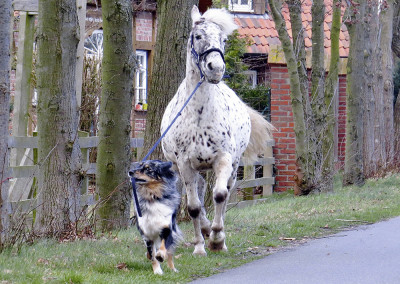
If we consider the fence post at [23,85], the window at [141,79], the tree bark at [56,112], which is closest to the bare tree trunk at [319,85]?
the fence post at [23,85]

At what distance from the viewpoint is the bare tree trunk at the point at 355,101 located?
1781cm

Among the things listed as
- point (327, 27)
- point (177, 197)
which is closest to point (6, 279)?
point (177, 197)

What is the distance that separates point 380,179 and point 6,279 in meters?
14.9

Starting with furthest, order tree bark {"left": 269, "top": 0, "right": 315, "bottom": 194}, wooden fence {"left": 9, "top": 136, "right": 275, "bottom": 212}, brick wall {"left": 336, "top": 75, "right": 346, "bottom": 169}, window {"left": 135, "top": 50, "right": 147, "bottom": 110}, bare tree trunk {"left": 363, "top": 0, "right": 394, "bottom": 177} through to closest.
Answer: window {"left": 135, "top": 50, "right": 147, "bottom": 110}, brick wall {"left": 336, "top": 75, "right": 346, "bottom": 169}, bare tree trunk {"left": 363, "top": 0, "right": 394, "bottom": 177}, tree bark {"left": 269, "top": 0, "right": 315, "bottom": 194}, wooden fence {"left": 9, "top": 136, "right": 275, "bottom": 212}

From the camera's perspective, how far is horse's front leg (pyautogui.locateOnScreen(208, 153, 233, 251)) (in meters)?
8.39

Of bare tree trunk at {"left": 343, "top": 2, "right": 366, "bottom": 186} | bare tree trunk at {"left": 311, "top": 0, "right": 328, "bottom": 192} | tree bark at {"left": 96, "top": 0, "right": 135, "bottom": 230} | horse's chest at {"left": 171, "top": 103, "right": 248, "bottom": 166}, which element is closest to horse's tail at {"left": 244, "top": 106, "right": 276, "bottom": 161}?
tree bark at {"left": 96, "top": 0, "right": 135, "bottom": 230}

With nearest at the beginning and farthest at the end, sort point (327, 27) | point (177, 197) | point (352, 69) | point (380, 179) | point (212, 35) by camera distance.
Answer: point (177, 197) → point (212, 35) → point (352, 69) → point (380, 179) → point (327, 27)

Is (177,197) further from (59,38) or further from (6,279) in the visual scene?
(59,38)

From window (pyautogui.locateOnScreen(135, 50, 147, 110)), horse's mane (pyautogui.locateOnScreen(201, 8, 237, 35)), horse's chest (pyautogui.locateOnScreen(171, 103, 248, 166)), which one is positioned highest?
window (pyautogui.locateOnScreen(135, 50, 147, 110))

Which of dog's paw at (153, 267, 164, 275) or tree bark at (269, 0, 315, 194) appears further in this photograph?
tree bark at (269, 0, 315, 194)

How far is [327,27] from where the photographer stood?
27.5 m

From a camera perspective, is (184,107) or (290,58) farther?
(290,58)

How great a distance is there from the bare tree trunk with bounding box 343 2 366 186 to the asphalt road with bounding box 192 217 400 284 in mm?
8128

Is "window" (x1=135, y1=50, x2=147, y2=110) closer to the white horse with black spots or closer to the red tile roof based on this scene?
the red tile roof
